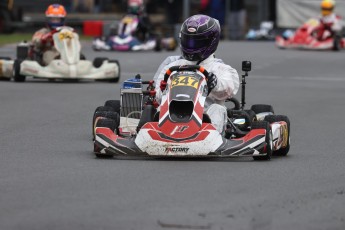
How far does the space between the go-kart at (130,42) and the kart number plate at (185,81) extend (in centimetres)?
2030

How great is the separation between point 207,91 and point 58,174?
64.6 inches

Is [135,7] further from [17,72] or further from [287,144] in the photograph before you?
[287,144]

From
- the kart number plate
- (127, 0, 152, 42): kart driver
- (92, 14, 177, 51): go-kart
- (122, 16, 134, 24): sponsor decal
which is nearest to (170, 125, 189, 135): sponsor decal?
the kart number plate

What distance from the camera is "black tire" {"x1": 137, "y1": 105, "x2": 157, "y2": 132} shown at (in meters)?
9.52


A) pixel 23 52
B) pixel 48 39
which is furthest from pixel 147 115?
pixel 23 52

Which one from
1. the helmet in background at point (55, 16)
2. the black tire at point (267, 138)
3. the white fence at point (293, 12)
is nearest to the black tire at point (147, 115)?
the black tire at point (267, 138)

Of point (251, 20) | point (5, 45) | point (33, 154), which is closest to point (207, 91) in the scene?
point (33, 154)

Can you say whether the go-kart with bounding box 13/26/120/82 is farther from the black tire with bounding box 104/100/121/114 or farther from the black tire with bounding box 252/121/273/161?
the black tire with bounding box 252/121/273/161

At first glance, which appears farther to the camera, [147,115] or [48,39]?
[48,39]

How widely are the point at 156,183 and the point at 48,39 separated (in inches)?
438

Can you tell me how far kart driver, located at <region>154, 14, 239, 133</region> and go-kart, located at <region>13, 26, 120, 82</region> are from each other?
8638 mm

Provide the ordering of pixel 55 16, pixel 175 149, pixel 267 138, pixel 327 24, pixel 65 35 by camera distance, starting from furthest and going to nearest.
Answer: pixel 327 24
pixel 55 16
pixel 65 35
pixel 267 138
pixel 175 149

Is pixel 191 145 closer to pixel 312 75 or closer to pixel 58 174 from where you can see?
pixel 58 174

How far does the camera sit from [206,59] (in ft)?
33.3
